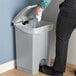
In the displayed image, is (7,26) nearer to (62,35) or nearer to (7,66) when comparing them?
(7,66)

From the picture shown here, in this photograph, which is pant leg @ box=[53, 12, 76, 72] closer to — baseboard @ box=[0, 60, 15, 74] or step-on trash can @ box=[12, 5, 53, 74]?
step-on trash can @ box=[12, 5, 53, 74]

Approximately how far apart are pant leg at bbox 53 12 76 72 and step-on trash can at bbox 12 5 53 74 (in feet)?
0.85

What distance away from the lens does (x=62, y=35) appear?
2.14m

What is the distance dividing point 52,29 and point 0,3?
70 cm

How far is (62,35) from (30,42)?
0.38 meters

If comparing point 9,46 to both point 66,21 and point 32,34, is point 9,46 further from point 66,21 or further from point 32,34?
point 66,21

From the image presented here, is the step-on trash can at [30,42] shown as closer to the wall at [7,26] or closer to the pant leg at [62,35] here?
the wall at [7,26]

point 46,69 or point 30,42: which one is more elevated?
point 30,42

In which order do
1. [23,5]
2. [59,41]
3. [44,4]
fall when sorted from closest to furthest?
[44,4] < [59,41] < [23,5]

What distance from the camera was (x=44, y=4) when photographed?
6.66 ft

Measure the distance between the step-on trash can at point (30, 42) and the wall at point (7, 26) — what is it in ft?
0.25

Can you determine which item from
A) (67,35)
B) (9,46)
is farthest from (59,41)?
(9,46)

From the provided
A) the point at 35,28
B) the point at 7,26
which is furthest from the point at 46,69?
the point at 7,26

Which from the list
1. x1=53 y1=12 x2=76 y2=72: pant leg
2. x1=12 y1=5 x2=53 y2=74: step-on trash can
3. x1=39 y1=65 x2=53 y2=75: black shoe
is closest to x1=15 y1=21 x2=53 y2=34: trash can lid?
x1=12 y1=5 x2=53 y2=74: step-on trash can
